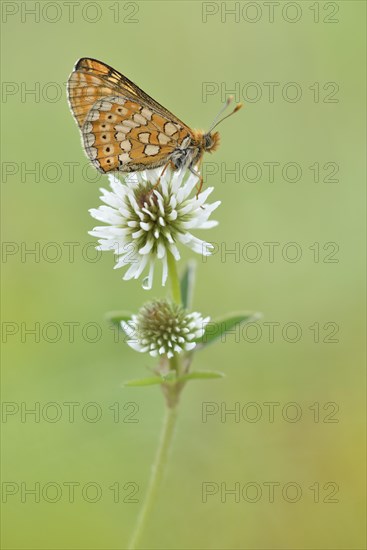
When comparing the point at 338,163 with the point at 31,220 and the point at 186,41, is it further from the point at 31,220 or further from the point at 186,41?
the point at 31,220

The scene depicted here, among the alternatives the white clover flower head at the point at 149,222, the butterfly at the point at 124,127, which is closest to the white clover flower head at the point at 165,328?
the white clover flower head at the point at 149,222

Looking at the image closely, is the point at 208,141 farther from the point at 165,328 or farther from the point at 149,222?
the point at 165,328

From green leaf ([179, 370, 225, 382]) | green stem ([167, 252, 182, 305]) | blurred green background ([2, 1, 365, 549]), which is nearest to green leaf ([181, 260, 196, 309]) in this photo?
green stem ([167, 252, 182, 305])

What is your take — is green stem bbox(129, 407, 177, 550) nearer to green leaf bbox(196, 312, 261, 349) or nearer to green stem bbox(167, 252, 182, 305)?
green leaf bbox(196, 312, 261, 349)

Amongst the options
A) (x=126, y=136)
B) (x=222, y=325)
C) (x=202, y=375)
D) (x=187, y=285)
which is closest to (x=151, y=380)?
(x=202, y=375)

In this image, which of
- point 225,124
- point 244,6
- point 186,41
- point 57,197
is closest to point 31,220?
point 57,197
